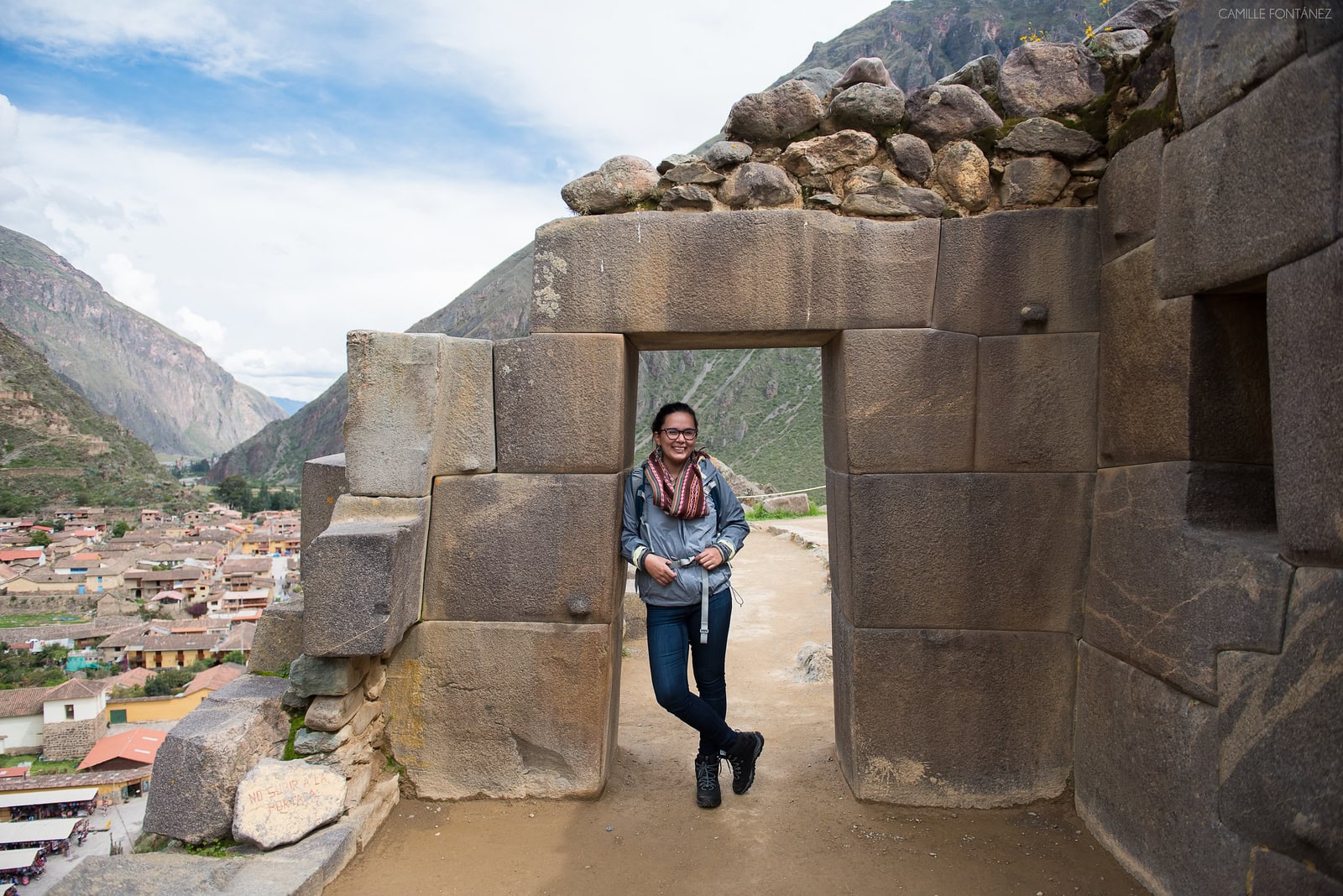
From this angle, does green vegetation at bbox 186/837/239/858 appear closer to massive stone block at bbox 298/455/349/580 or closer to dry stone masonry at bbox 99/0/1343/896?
dry stone masonry at bbox 99/0/1343/896

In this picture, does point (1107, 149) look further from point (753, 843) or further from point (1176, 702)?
point (753, 843)

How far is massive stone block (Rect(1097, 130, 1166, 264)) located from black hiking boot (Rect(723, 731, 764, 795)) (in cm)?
267

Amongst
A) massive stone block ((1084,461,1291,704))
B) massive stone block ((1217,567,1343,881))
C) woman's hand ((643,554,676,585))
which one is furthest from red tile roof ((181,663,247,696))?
massive stone block ((1217,567,1343,881))

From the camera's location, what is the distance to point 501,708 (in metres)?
3.74

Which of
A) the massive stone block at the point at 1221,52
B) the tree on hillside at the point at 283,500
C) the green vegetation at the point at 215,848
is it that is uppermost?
the massive stone block at the point at 1221,52

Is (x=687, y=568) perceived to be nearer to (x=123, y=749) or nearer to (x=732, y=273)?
(x=732, y=273)

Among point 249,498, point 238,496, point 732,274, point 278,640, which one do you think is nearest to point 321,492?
point 278,640

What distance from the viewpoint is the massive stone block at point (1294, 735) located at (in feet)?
6.56

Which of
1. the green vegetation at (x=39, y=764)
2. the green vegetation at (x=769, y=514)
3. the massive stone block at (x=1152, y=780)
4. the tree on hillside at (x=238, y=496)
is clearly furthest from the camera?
the tree on hillside at (x=238, y=496)

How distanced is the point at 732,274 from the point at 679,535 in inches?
46.8

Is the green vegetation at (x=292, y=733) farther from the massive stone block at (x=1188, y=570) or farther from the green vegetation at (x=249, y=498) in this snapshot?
the green vegetation at (x=249, y=498)

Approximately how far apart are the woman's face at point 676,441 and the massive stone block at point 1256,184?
1.94 m

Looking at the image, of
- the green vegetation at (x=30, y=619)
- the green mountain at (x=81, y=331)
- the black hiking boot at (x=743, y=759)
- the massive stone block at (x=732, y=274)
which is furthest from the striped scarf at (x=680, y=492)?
the green mountain at (x=81, y=331)

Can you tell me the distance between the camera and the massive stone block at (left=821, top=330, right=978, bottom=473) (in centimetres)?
353
